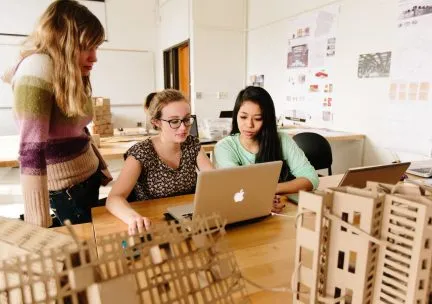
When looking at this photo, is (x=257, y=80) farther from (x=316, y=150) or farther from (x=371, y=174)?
(x=371, y=174)

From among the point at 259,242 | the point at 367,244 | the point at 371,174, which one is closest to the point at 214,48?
the point at 371,174

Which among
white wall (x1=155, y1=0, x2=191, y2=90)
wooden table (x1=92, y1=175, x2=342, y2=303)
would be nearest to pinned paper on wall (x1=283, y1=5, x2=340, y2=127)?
white wall (x1=155, y1=0, x2=191, y2=90)

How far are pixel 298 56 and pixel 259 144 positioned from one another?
2.35 meters

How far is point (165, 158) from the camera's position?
5.13 feet

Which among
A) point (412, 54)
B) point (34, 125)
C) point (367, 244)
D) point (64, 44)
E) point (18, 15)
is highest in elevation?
point (18, 15)

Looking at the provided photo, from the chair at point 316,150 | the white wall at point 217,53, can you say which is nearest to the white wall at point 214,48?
the white wall at point 217,53

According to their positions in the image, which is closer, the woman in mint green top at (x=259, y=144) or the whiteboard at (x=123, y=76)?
the woman in mint green top at (x=259, y=144)

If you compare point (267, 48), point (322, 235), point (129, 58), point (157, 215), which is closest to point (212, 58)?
point (267, 48)

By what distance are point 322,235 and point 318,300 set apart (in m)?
0.12

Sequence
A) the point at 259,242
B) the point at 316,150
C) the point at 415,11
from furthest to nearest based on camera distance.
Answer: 1. the point at 316,150
2. the point at 415,11
3. the point at 259,242

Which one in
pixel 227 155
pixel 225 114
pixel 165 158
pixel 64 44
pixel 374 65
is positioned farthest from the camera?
pixel 225 114

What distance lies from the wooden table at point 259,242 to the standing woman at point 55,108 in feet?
0.62

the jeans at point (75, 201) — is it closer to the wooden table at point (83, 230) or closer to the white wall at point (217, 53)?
the wooden table at point (83, 230)

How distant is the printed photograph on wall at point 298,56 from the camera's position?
144 inches
